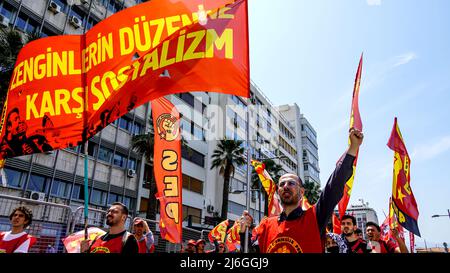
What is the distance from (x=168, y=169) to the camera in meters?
7.34

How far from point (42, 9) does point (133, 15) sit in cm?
2159

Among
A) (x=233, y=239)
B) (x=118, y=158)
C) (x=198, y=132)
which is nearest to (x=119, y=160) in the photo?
(x=118, y=158)

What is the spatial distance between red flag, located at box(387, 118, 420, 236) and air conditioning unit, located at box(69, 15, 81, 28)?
23.4 metres

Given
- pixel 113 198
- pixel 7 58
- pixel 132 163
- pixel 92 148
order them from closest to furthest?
1. pixel 7 58
2. pixel 92 148
3. pixel 113 198
4. pixel 132 163

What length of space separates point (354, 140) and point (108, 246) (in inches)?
121

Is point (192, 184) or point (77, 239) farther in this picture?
point (192, 184)

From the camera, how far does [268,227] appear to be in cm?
294

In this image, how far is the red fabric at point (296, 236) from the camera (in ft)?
8.31

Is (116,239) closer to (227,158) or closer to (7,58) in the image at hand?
(7,58)

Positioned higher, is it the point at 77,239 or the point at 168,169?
the point at 168,169

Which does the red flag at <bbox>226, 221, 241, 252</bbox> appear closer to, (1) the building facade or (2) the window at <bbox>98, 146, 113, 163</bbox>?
(1) the building facade

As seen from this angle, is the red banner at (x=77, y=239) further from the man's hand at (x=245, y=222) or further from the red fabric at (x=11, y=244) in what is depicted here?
the man's hand at (x=245, y=222)

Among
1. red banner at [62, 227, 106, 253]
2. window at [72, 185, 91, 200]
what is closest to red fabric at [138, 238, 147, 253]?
red banner at [62, 227, 106, 253]
